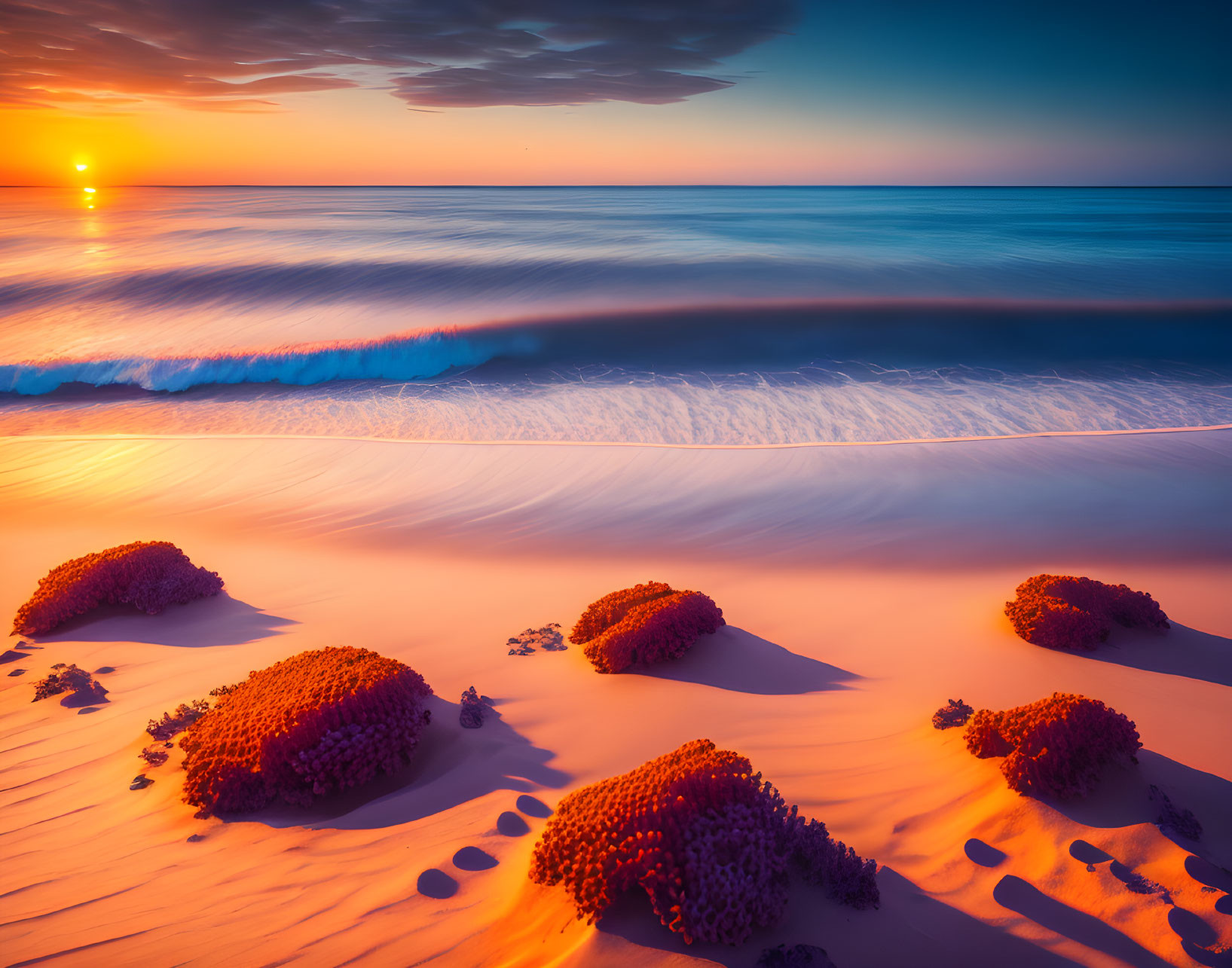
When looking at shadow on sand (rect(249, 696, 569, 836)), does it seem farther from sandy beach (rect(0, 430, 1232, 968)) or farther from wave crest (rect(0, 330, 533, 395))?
wave crest (rect(0, 330, 533, 395))

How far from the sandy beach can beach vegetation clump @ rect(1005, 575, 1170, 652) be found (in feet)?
0.39

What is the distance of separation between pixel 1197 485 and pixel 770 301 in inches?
653

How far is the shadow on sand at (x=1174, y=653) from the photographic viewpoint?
4.70 metres

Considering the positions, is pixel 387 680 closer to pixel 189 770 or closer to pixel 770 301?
pixel 189 770

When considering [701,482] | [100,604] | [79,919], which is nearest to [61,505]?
[100,604]

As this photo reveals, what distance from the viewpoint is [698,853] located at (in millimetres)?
2721

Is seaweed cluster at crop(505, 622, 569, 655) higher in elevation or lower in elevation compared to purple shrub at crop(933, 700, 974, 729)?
lower

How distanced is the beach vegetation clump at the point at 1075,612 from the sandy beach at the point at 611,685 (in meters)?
0.12

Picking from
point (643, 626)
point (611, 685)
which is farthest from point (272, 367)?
point (611, 685)

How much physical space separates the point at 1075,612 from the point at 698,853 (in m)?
3.98

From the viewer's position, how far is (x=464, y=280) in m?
28.0

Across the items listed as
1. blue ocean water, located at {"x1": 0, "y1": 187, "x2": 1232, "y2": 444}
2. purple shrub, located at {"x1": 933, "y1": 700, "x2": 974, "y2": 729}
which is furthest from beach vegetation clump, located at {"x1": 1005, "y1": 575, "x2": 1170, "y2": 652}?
blue ocean water, located at {"x1": 0, "y1": 187, "x2": 1232, "y2": 444}

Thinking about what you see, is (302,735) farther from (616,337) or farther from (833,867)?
(616,337)

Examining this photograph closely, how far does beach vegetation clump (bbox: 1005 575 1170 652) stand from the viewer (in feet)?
16.4
